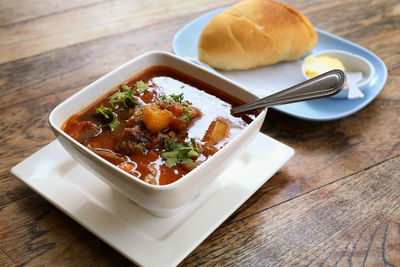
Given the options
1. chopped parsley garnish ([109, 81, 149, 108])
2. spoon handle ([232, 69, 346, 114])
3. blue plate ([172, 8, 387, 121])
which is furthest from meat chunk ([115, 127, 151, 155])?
blue plate ([172, 8, 387, 121])

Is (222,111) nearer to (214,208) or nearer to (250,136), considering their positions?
(250,136)

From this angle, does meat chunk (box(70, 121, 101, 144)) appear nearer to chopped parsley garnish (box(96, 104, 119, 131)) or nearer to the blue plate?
chopped parsley garnish (box(96, 104, 119, 131))

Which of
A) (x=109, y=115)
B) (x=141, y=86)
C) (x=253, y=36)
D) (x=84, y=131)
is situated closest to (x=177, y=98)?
(x=141, y=86)

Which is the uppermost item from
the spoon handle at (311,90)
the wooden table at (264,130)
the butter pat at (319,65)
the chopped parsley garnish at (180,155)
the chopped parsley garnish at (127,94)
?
the spoon handle at (311,90)

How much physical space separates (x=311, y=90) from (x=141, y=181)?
2.62 ft

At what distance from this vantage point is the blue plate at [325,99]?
227cm

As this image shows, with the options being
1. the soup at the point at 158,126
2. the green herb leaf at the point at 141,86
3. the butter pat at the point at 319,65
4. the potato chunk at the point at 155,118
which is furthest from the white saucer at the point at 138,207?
the butter pat at the point at 319,65

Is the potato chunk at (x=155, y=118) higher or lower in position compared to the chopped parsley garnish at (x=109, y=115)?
higher

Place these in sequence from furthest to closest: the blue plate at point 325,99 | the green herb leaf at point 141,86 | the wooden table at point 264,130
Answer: the blue plate at point 325,99 < the green herb leaf at point 141,86 < the wooden table at point 264,130

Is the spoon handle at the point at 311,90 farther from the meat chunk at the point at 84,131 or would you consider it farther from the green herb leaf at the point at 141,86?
the meat chunk at the point at 84,131

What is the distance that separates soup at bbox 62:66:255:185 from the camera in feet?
5.24

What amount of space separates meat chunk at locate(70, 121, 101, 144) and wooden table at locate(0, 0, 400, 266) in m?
0.37

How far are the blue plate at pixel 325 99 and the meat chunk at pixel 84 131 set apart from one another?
1.05m

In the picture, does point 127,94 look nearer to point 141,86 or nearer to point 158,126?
point 141,86
